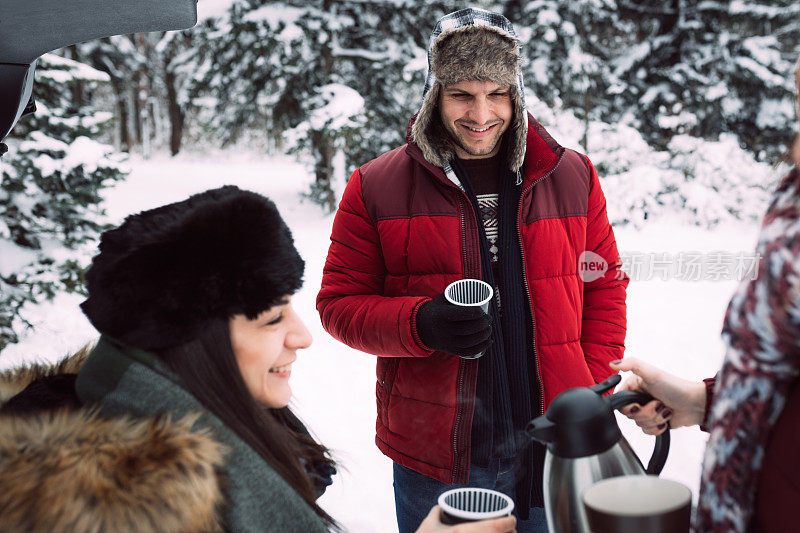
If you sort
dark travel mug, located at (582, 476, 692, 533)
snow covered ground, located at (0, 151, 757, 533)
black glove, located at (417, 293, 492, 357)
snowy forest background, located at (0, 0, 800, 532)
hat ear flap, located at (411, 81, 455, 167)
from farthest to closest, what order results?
snowy forest background, located at (0, 0, 800, 532), snow covered ground, located at (0, 151, 757, 533), hat ear flap, located at (411, 81, 455, 167), black glove, located at (417, 293, 492, 357), dark travel mug, located at (582, 476, 692, 533)

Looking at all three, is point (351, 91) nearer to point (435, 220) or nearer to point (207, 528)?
point (435, 220)

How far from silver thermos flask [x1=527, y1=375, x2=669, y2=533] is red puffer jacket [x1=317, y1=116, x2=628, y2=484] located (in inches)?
31.6

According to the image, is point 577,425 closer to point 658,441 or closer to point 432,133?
→ point 658,441

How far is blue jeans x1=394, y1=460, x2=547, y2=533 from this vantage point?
2.10 meters

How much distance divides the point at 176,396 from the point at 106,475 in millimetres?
192

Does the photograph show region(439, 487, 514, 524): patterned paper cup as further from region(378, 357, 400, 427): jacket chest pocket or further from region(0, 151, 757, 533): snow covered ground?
region(378, 357, 400, 427): jacket chest pocket

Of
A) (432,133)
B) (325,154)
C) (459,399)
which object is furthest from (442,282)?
(325,154)

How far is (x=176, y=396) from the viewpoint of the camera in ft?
3.88

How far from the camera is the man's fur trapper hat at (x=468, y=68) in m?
A: 2.16

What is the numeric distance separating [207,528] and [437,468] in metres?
1.11

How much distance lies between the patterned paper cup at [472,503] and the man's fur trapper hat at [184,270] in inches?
22.3

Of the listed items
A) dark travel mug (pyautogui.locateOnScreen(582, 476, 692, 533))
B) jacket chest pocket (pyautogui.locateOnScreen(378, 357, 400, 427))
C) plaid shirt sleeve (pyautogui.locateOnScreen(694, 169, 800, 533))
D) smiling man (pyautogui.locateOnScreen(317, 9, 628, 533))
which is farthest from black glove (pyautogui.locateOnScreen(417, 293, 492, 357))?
plaid shirt sleeve (pyautogui.locateOnScreen(694, 169, 800, 533))

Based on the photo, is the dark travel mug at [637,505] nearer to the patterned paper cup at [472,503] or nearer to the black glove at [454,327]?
the patterned paper cup at [472,503]

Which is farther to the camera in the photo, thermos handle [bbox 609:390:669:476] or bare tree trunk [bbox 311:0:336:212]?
bare tree trunk [bbox 311:0:336:212]
